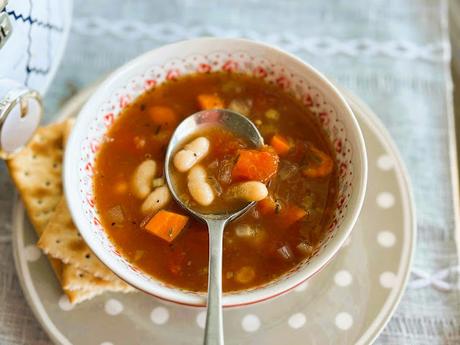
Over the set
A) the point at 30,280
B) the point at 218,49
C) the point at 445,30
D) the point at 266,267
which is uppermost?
the point at 445,30

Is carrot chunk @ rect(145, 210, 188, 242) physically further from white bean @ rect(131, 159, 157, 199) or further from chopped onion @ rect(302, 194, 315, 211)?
chopped onion @ rect(302, 194, 315, 211)

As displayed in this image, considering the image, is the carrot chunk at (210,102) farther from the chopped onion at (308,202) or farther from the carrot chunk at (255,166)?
the chopped onion at (308,202)

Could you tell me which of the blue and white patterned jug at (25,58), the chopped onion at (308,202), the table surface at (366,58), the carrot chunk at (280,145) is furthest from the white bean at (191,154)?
the table surface at (366,58)

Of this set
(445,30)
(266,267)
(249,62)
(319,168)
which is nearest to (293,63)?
(249,62)

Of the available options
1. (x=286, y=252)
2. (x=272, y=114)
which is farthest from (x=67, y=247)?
(x=272, y=114)

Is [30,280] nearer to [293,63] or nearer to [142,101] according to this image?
[142,101]

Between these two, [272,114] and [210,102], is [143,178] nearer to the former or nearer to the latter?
[210,102]
